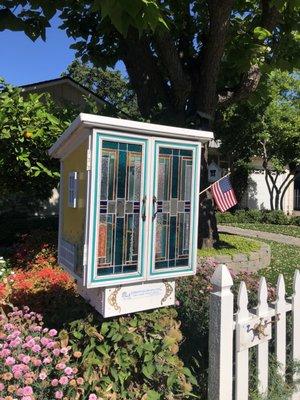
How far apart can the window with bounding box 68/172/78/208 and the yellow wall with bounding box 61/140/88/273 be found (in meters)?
0.03

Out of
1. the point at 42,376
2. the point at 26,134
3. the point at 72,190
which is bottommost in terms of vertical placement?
the point at 42,376

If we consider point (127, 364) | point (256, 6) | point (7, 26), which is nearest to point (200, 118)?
point (256, 6)

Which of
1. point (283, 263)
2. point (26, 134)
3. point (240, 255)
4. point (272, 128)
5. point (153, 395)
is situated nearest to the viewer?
point (153, 395)

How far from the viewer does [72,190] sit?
3184 mm

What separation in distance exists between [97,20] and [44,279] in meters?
5.53

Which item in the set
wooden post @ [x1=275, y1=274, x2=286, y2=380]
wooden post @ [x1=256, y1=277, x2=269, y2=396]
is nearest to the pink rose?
wooden post @ [x1=256, y1=277, x2=269, y2=396]

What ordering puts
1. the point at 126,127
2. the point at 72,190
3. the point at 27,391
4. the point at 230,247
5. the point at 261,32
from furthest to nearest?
the point at 230,247, the point at 261,32, the point at 72,190, the point at 126,127, the point at 27,391

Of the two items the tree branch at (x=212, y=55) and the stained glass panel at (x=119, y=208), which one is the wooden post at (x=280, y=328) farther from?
the tree branch at (x=212, y=55)

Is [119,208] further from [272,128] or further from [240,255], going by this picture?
[272,128]

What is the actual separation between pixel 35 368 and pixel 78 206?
1064 mm

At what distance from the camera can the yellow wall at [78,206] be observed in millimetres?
2945

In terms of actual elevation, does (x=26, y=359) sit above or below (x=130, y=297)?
below

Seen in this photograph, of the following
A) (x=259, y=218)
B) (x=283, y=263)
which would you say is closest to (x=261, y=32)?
(x=283, y=263)

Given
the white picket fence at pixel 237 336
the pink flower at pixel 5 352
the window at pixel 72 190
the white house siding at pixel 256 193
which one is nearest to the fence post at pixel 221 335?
the white picket fence at pixel 237 336
